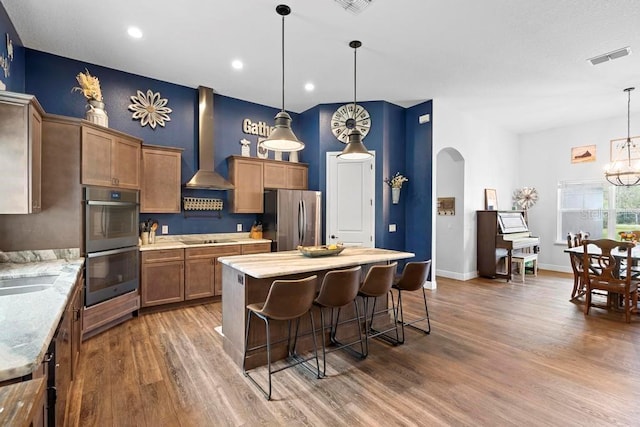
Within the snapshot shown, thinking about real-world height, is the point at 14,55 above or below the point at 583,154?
above

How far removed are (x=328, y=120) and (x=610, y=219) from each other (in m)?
6.19

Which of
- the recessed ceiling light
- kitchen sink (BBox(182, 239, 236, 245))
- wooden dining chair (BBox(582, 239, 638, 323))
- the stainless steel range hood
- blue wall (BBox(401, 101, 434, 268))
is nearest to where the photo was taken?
the recessed ceiling light

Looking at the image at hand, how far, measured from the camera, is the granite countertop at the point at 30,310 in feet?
3.59

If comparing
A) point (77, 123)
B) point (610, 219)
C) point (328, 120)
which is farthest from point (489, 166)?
point (77, 123)

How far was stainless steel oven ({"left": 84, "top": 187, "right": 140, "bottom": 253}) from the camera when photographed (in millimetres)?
3166

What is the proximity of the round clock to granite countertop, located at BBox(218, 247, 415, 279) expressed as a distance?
2651 mm

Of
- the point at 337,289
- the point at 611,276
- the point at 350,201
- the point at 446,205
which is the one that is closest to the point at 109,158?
the point at 337,289

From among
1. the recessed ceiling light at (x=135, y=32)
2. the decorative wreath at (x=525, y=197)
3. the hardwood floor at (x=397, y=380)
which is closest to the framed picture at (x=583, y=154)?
the decorative wreath at (x=525, y=197)

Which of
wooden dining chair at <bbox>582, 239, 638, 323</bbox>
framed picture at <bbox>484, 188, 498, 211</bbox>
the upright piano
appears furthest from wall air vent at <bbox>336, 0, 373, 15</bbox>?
framed picture at <bbox>484, 188, 498, 211</bbox>

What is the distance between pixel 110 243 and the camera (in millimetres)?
3418

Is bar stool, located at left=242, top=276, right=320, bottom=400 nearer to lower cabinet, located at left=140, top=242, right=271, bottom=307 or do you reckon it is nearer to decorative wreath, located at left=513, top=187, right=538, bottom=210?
lower cabinet, located at left=140, top=242, right=271, bottom=307

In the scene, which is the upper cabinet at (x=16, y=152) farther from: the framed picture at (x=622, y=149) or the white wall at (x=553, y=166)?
the white wall at (x=553, y=166)

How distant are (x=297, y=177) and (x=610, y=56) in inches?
180

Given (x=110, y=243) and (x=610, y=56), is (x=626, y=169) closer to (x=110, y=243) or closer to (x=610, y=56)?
(x=610, y=56)
